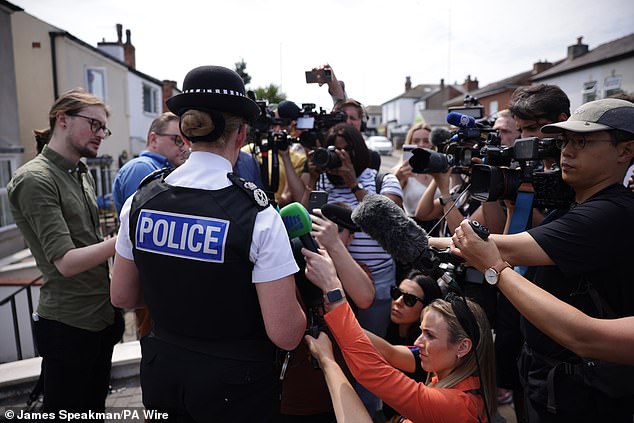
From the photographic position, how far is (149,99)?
70.1ft

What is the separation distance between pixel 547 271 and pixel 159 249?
1.60 m

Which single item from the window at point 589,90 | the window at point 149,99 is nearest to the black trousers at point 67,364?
the window at point 149,99

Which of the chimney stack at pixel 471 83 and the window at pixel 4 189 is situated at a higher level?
the chimney stack at pixel 471 83

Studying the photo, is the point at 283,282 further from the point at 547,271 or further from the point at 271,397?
the point at 547,271

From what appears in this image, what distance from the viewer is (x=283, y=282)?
153cm

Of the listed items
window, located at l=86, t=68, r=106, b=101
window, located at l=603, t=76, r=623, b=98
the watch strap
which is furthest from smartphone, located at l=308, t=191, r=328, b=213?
window, located at l=603, t=76, r=623, b=98

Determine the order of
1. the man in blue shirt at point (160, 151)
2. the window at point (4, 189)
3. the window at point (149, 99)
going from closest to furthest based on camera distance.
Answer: the man in blue shirt at point (160, 151) → the window at point (4, 189) → the window at point (149, 99)

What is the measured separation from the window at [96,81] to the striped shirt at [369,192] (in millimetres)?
14150

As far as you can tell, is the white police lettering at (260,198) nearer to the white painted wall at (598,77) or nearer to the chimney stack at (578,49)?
the white painted wall at (598,77)

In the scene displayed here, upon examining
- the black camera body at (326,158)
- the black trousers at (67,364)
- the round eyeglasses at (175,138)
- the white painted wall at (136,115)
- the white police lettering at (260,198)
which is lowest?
the black trousers at (67,364)

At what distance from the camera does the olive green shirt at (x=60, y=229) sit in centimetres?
232

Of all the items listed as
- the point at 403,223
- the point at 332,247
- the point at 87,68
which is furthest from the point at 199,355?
the point at 87,68

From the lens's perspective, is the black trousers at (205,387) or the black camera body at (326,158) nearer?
the black trousers at (205,387)

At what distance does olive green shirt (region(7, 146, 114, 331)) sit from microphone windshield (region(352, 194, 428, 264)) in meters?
1.68
